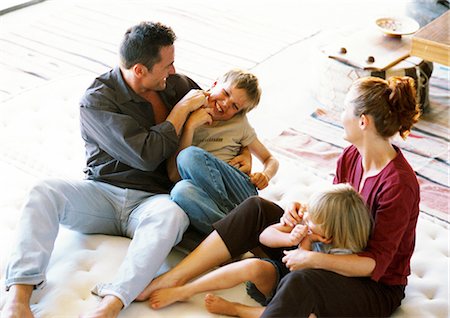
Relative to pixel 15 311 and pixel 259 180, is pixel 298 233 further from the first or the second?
pixel 15 311

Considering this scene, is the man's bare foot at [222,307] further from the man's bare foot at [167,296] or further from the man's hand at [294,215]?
the man's hand at [294,215]

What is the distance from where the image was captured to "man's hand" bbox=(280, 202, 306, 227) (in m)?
2.25

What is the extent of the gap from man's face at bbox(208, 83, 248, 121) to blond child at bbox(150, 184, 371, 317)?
0.55 m

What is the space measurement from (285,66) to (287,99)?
16.7 inches

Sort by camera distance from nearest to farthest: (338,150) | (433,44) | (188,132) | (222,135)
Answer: (188,132)
(222,135)
(433,44)
(338,150)

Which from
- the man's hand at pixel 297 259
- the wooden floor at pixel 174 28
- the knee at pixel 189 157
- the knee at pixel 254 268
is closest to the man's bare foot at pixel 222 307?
the knee at pixel 254 268

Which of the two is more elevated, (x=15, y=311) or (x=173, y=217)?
(x=173, y=217)

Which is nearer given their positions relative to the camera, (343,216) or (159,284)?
(343,216)

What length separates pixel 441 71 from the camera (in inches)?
173

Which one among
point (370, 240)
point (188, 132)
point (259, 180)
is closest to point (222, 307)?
point (370, 240)

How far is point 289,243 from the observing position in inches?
88.3

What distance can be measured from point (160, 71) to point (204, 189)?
0.45m

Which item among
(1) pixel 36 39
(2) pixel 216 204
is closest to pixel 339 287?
(2) pixel 216 204

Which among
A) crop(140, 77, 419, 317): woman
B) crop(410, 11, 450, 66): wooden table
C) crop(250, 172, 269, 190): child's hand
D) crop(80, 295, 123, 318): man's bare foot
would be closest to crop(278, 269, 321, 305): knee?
crop(140, 77, 419, 317): woman
